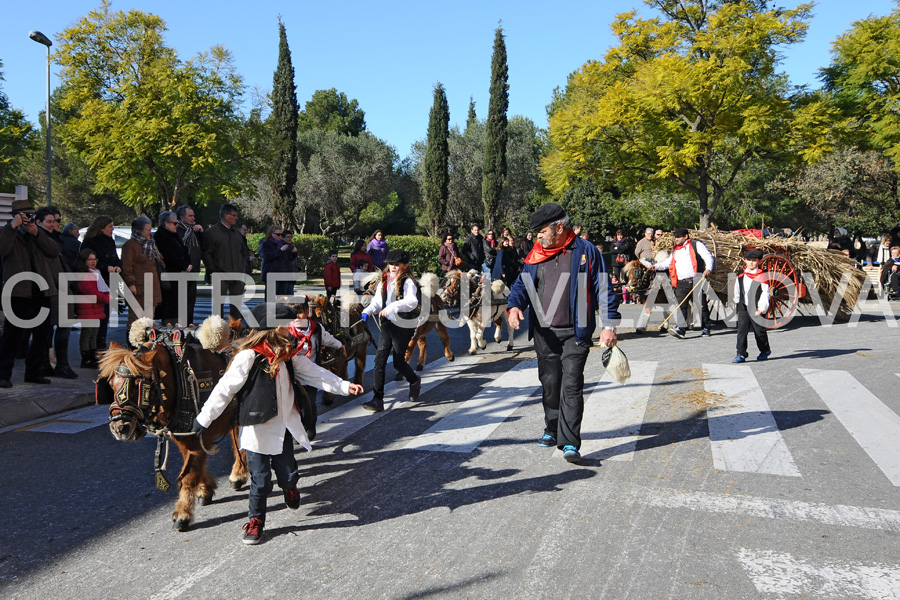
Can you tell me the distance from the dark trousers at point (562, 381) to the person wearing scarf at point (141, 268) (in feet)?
18.3

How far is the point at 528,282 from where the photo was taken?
19.1 ft

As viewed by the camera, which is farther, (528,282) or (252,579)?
(528,282)

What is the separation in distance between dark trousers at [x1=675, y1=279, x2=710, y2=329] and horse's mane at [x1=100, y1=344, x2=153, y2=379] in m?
9.92

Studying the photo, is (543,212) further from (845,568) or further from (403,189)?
(403,189)

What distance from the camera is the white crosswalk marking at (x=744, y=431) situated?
17.7 feet

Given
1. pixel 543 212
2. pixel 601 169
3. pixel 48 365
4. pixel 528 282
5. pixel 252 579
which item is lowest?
pixel 252 579

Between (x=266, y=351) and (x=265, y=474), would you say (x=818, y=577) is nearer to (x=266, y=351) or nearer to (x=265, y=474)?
(x=265, y=474)

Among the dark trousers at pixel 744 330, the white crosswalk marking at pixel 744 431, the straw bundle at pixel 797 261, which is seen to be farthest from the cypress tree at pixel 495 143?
the white crosswalk marking at pixel 744 431

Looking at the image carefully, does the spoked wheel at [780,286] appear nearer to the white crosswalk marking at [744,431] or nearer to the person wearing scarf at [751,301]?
the person wearing scarf at [751,301]

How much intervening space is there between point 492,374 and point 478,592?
18.7ft

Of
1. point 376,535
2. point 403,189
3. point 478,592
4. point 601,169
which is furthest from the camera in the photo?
point 403,189

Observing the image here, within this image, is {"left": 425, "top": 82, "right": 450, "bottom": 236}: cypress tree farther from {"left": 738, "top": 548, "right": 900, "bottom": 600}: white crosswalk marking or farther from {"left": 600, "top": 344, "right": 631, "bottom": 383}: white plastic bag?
{"left": 738, "top": 548, "right": 900, "bottom": 600}: white crosswalk marking

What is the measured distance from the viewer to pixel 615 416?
273 inches

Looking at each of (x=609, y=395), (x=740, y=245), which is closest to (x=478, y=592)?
(x=609, y=395)
